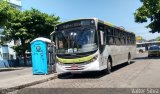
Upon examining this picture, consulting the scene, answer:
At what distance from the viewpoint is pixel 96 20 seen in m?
17.0

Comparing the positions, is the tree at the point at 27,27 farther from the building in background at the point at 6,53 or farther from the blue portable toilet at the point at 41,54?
the blue portable toilet at the point at 41,54

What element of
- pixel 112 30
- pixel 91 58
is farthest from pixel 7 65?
pixel 91 58

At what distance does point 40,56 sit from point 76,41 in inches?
137

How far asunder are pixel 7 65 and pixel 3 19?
19412 mm

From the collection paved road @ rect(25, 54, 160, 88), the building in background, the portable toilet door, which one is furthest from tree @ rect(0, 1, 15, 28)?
the building in background

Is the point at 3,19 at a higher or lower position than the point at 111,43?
higher

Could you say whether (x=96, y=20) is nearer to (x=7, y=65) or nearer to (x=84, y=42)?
(x=84, y=42)

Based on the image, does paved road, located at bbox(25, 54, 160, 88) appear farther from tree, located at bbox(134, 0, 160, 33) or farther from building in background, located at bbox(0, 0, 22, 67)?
building in background, located at bbox(0, 0, 22, 67)

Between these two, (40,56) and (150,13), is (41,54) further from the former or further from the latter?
(150,13)

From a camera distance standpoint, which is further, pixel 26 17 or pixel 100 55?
pixel 26 17

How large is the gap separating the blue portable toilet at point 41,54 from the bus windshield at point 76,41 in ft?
6.79

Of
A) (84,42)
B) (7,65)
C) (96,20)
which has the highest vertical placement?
(96,20)

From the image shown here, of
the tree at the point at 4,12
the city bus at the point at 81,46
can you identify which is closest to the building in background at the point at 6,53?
the tree at the point at 4,12

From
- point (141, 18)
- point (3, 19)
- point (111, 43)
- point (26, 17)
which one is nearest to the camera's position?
point (111, 43)
